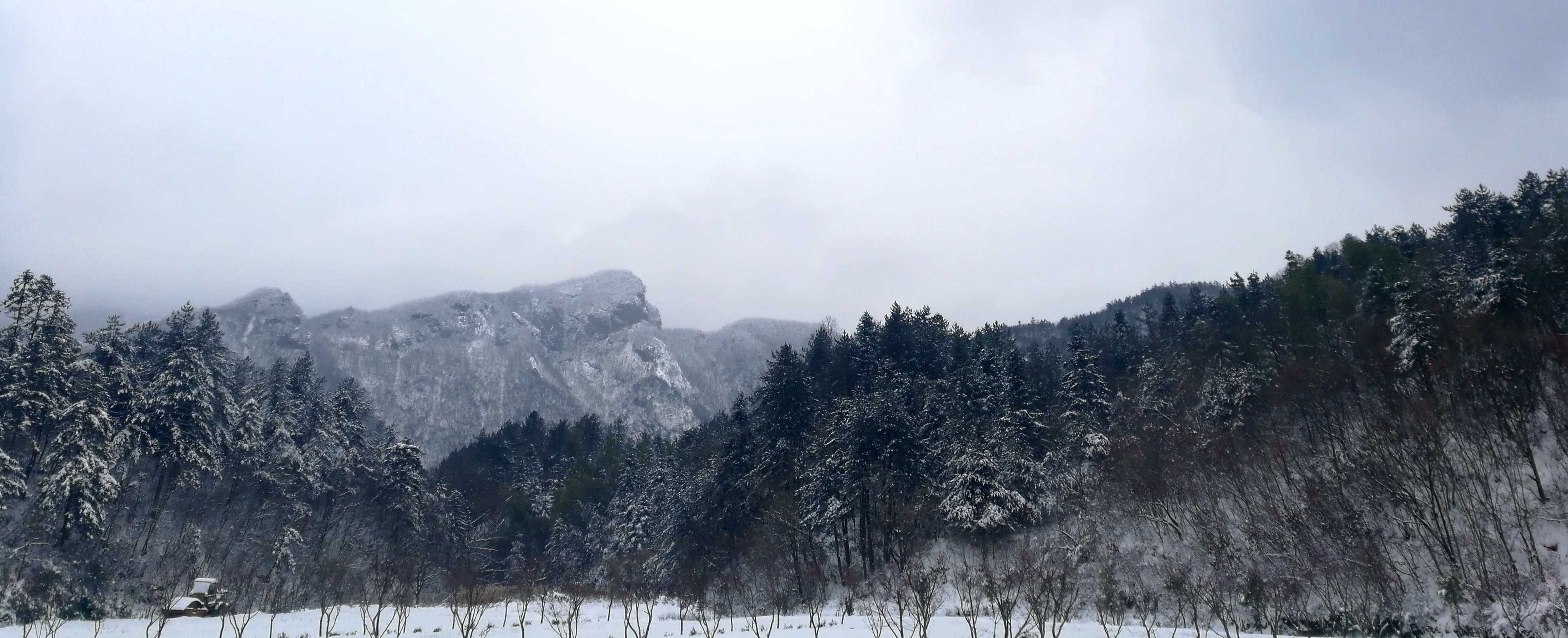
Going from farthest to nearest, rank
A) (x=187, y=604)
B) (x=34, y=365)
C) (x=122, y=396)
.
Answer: (x=122, y=396)
(x=34, y=365)
(x=187, y=604)

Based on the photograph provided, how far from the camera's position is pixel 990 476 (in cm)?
4306

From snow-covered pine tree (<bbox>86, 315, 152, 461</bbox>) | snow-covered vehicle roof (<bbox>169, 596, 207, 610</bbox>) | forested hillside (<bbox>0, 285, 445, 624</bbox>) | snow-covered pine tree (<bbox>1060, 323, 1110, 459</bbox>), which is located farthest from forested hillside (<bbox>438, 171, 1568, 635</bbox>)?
snow-covered pine tree (<bbox>86, 315, 152, 461</bbox>)

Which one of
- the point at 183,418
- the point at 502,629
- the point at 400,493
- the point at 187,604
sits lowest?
the point at 502,629

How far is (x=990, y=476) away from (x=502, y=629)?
27513mm

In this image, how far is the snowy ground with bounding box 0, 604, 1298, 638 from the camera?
2345 cm

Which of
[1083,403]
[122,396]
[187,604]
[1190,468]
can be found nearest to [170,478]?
[122,396]

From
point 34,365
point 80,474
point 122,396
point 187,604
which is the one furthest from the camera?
point 122,396

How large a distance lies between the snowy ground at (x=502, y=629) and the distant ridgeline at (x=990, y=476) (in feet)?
3.92

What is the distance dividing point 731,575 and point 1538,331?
42650 mm

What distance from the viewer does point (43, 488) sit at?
130ft

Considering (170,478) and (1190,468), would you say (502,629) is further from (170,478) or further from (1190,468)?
(170,478)

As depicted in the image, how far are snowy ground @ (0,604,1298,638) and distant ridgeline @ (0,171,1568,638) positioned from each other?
1.19m

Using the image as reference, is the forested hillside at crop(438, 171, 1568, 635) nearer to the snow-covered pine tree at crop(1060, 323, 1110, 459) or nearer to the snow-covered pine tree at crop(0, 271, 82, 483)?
the snow-covered pine tree at crop(1060, 323, 1110, 459)

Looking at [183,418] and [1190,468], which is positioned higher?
[183,418]
